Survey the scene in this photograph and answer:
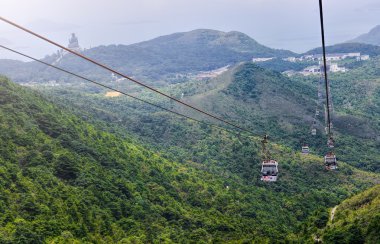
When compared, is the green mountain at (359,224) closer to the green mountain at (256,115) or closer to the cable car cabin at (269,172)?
the cable car cabin at (269,172)

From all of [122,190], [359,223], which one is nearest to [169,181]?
[122,190]

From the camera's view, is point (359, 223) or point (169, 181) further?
point (169, 181)

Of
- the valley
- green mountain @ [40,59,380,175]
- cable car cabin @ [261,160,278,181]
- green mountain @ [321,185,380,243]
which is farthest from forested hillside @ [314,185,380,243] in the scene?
green mountain @ [40,59,380,175]

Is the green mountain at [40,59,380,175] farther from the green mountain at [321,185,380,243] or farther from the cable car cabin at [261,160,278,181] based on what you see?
the cable car cabin at [261,160,278,181]

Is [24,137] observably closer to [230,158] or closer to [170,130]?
[230,158]

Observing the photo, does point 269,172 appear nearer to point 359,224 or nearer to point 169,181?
point 359,224

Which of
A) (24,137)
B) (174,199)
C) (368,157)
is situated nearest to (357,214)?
(174,199)
